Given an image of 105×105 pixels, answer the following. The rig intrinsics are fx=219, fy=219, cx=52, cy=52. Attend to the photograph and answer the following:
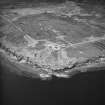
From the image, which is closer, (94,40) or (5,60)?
(5,60)

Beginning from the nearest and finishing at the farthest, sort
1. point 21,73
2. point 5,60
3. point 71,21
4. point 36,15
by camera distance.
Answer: point 21,73, point 5,60, point 71,21, point 36,15

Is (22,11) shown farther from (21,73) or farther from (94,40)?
(21,73)

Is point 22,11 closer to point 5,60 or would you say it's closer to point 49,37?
point 49,37

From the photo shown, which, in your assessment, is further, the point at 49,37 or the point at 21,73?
the point at 49,37

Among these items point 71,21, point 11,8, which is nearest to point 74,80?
point 71,21

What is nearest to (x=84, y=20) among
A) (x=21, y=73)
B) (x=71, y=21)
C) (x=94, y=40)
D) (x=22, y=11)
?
(x=71, y=21)

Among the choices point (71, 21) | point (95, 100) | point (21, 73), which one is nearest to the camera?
point (95, 100)
